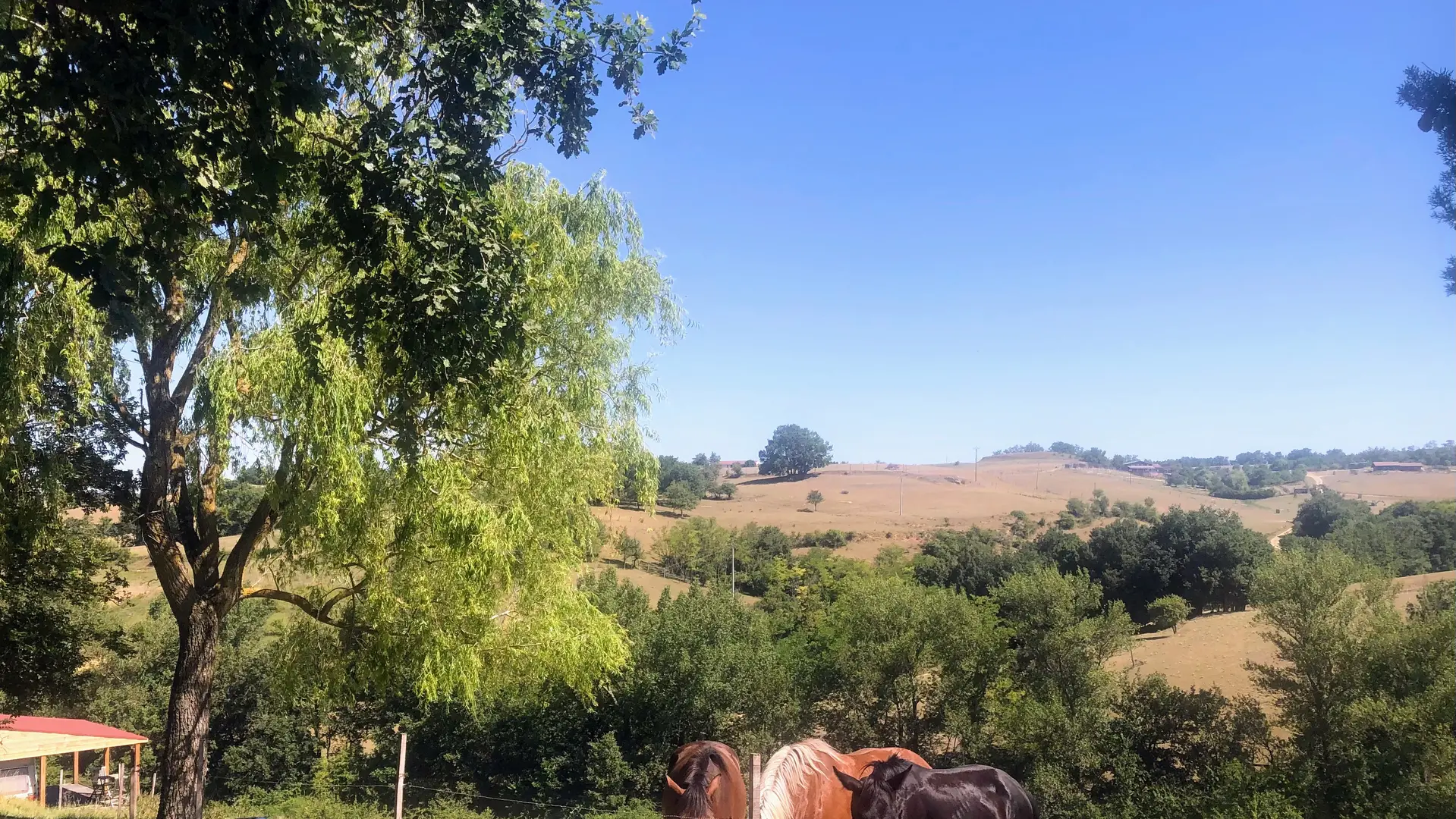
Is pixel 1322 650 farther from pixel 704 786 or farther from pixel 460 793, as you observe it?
pixel 460 793

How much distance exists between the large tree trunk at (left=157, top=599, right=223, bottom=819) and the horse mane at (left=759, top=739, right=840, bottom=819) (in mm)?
5377

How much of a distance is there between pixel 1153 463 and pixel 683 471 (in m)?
88.8

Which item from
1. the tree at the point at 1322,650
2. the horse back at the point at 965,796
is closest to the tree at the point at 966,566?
the tree at the point at 1322,650

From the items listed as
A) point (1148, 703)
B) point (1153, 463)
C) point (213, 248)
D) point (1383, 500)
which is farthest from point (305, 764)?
point (1153, 463)

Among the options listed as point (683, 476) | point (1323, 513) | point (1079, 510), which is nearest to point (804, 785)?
point (1323, 513)

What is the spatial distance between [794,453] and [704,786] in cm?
10079

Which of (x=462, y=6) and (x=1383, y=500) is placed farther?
(x=1383, y=500)

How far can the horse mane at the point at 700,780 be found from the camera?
8727 millimetres

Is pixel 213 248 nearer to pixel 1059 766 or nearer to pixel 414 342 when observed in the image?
pixel 414 342

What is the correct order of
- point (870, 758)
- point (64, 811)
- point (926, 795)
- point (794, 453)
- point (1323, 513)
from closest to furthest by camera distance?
1. point (926, 795)
2. point (870, 758)
3. point (64, 811)
4. point (1323, 513)
5. point (794, 453)

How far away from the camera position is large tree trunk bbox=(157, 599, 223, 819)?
7.64m

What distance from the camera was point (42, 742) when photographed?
1550 cm

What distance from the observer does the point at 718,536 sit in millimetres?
53312

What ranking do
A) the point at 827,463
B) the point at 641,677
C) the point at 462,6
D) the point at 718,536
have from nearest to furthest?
the point at 462,6, the point at 641,677, the point at 718,536, the point at 827,463
